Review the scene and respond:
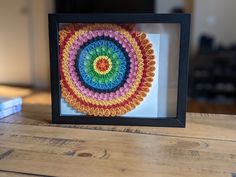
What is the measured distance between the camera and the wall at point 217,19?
3250 millimetres

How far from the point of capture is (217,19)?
10.7 feet

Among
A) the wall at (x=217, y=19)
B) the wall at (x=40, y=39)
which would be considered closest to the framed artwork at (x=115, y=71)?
the wall at (x=217, y=19)

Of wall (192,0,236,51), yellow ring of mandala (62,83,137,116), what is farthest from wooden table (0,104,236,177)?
wall (192,0,236,51)

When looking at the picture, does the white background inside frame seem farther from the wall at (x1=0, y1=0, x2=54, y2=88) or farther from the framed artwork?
the wall at (x1=0, y1=0, x2=54, y2=88)

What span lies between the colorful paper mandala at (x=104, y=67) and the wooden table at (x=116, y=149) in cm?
6

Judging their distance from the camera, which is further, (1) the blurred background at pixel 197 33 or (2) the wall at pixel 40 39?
(2) the wall at pixel 40 39

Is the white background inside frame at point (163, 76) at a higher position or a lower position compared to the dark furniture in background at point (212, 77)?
higher

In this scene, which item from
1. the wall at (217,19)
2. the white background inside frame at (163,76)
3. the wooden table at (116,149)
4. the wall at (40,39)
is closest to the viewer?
the wooden table at (116,149)

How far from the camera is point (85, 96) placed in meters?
0.69

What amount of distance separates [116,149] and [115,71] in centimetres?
19

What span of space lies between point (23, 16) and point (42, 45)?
388 mm

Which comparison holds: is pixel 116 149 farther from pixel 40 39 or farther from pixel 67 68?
pixel 40 39

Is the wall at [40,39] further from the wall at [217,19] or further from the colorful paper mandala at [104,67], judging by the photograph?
the colorful paper mandala at [104,67]

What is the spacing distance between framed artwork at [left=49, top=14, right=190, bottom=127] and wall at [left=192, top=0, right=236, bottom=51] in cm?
268
